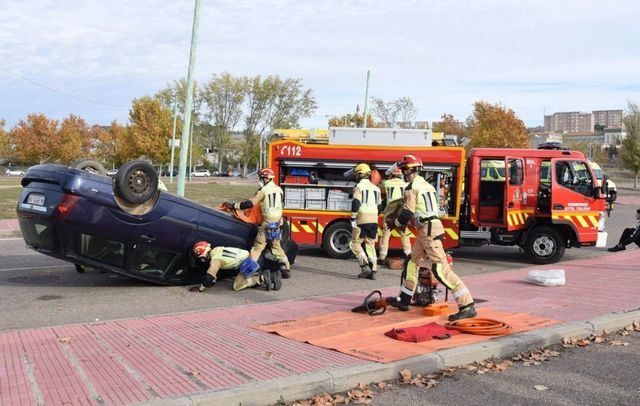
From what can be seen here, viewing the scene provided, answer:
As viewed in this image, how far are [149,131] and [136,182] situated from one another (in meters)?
49.5

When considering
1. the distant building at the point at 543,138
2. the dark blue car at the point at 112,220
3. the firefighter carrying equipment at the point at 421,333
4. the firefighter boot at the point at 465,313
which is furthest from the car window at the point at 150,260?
the distant building at the point at 543,138

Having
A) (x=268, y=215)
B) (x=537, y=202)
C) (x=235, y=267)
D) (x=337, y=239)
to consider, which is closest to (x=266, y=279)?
(x=235, y=267)

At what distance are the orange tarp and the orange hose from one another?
82 millimetres

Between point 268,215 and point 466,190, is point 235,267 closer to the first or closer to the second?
point 268,215

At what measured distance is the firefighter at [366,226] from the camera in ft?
33.4

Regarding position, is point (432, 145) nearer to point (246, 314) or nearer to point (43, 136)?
point (246, 314)

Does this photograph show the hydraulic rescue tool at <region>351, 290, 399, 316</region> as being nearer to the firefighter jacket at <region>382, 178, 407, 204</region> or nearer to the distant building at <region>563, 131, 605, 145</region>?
the firefighter jacket at <region>382, 178, 407, 204</region>

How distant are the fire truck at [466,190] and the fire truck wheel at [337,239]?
2 centimetres

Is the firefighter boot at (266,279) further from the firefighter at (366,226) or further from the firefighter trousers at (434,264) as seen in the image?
the firefighter trousers at (434,264)

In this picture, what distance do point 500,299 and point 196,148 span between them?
61.8 metres

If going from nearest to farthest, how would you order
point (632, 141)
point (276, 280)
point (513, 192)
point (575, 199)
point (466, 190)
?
point (276, 280), point (575, 199), point (513, 192), point (466, 190), point (632, 141)

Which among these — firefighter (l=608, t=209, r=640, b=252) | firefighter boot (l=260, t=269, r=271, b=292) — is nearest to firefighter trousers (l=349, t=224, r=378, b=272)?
firefighter boot (l=260, t=269, r=271, b=292)

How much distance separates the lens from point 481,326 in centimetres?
620

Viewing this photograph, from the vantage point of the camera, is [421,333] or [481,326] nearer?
[421,333]
